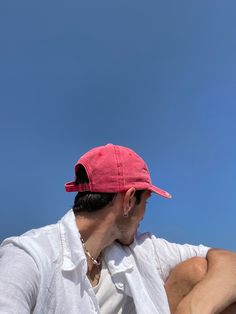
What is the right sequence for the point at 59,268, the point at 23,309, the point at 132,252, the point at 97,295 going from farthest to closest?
the point at 132,252
the point at 97,295
the point at 59,268
the point at 23,309

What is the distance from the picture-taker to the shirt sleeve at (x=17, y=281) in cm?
217

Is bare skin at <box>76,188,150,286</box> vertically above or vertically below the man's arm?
above

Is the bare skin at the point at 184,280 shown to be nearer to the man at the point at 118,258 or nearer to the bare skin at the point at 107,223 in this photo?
the man at the point at 118,258

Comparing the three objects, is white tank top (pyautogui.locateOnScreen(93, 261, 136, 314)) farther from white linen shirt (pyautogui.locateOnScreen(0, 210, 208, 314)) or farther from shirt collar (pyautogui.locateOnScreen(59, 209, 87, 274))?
shirt collar (pyautogui.locateOnScreen(59, 209, 87, 274))

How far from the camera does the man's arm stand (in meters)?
2.76

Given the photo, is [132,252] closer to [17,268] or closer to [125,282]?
[125,282]

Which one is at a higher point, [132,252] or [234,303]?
[132,252]

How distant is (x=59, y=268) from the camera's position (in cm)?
258

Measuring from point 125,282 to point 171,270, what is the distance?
0.37 metres

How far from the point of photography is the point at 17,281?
2.24 metres

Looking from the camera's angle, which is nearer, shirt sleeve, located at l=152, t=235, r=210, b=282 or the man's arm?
the man's arm

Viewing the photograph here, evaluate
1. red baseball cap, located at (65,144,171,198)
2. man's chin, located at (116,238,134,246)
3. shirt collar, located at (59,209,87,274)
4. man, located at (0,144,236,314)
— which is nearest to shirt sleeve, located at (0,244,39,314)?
man, located at (0,144,236,314)

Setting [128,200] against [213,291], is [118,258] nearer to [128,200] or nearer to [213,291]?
[128,200]

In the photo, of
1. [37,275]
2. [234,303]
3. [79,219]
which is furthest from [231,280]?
[37,275]
